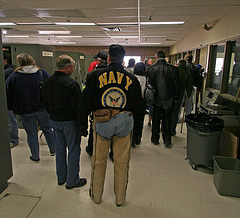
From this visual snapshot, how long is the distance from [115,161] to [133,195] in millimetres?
554

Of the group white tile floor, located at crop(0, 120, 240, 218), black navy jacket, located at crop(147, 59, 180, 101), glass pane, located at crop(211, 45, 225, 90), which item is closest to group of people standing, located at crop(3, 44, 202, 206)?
white tile floor, located at crop(0, 120, 240, 218)

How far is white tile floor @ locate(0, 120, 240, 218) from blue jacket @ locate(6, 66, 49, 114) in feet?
2.73

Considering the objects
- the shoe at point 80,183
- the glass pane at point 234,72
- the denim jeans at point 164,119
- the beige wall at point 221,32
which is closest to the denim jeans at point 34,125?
the shoe at point 80,183

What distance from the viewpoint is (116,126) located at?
1.69m

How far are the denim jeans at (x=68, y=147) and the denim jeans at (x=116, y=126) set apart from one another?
1.43 ft

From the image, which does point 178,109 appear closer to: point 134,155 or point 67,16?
point 134,155

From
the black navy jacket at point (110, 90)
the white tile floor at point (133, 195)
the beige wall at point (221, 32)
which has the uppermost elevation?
the beige wall at point (221, 32)

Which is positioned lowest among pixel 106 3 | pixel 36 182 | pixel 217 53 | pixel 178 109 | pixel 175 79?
pixel 36 182

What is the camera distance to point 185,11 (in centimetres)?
396

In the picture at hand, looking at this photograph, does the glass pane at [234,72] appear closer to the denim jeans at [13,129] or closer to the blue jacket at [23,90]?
the blue jacket at [23,90]

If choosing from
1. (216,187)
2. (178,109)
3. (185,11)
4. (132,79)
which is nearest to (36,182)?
(132,79)

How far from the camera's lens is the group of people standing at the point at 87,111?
65.7 inches

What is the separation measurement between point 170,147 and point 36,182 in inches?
85.3

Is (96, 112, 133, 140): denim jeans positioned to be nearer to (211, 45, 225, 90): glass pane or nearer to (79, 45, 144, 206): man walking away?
(79, 45, 144, 206): man walking away
